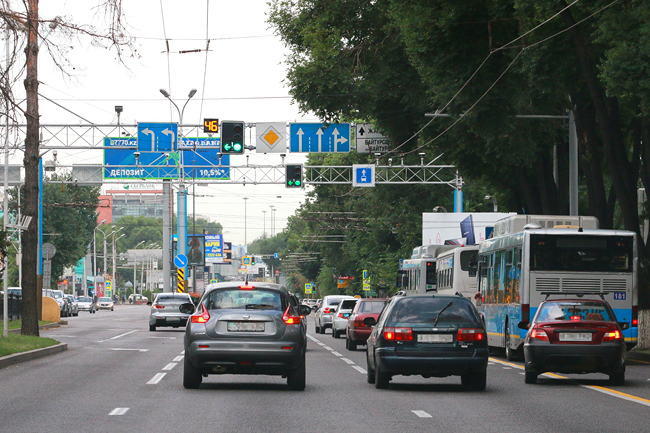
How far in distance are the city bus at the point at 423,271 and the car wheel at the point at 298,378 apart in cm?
2301

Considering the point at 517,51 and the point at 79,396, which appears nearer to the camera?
the point at 79,396

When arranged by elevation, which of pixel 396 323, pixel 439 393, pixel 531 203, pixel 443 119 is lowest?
pixel 439 393

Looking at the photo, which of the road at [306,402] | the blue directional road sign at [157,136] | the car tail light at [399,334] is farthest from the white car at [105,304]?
the car tail light at [399,334]

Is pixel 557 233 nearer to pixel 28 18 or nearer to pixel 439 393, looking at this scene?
pixel 439 393

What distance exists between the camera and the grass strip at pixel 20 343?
2264 centimetres

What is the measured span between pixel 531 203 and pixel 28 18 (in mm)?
23833

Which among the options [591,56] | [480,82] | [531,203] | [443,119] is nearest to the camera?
[591,56]

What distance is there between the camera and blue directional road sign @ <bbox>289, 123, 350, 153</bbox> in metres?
42.2

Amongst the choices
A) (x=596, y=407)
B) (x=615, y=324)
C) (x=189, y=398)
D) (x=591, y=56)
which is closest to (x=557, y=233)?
(x=591, y=56)

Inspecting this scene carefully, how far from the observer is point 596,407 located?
13.5 metres

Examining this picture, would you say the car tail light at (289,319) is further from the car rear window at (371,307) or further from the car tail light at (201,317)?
the car rear window at (371,307)

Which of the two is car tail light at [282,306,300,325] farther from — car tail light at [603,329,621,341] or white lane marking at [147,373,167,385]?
car tail light at [603,329,621,341]

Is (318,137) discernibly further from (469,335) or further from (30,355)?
(469,335)

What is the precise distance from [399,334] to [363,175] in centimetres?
3038
